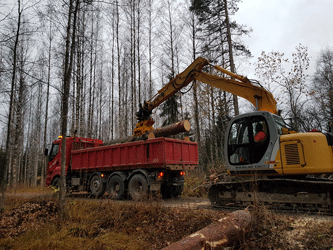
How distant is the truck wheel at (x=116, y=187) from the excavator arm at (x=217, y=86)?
2201 millimetres

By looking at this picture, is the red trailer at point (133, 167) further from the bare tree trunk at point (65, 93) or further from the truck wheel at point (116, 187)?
the bare tree trunk at point (65, 93)

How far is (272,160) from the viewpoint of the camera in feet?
19.2

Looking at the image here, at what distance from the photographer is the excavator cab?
597 cm

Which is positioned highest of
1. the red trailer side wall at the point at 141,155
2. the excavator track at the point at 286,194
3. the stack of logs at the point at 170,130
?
the stack of logs at the point at 170,130

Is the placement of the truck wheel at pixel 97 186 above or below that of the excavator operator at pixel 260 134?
below

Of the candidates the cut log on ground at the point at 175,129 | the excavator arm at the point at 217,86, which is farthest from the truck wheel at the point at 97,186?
the cut log on ground at the point at 175,129

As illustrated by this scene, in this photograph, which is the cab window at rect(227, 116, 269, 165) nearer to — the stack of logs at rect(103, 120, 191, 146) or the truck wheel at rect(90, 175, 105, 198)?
the stack of logs at rect(103, 120, 191, 146)

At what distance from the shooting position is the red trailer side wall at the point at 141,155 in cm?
884

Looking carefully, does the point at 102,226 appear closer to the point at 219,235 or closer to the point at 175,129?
the point at 219,235

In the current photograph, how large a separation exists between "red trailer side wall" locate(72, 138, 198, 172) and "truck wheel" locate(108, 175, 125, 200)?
457 mm

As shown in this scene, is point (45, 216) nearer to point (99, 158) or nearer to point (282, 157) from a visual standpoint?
point (99, 158)

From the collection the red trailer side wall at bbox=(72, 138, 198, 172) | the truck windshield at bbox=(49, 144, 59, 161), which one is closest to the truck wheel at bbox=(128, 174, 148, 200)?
the red trailer side wall at bbox=(72, 138, 198, 172)

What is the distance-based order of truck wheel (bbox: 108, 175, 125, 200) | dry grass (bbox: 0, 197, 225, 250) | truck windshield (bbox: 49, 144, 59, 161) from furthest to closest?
truck windshield (bbox: 49, 144, 59, 161), truck wheel (bbox: 108, 175, 125, 200), dry grass (bbox: 0, 197, 225, 250)

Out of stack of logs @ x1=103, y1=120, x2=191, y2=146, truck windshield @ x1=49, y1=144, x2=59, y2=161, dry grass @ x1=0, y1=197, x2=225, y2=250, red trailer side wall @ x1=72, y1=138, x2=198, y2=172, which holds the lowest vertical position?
dry grass @ x1=0, y1=197, x2=225, y2=250
